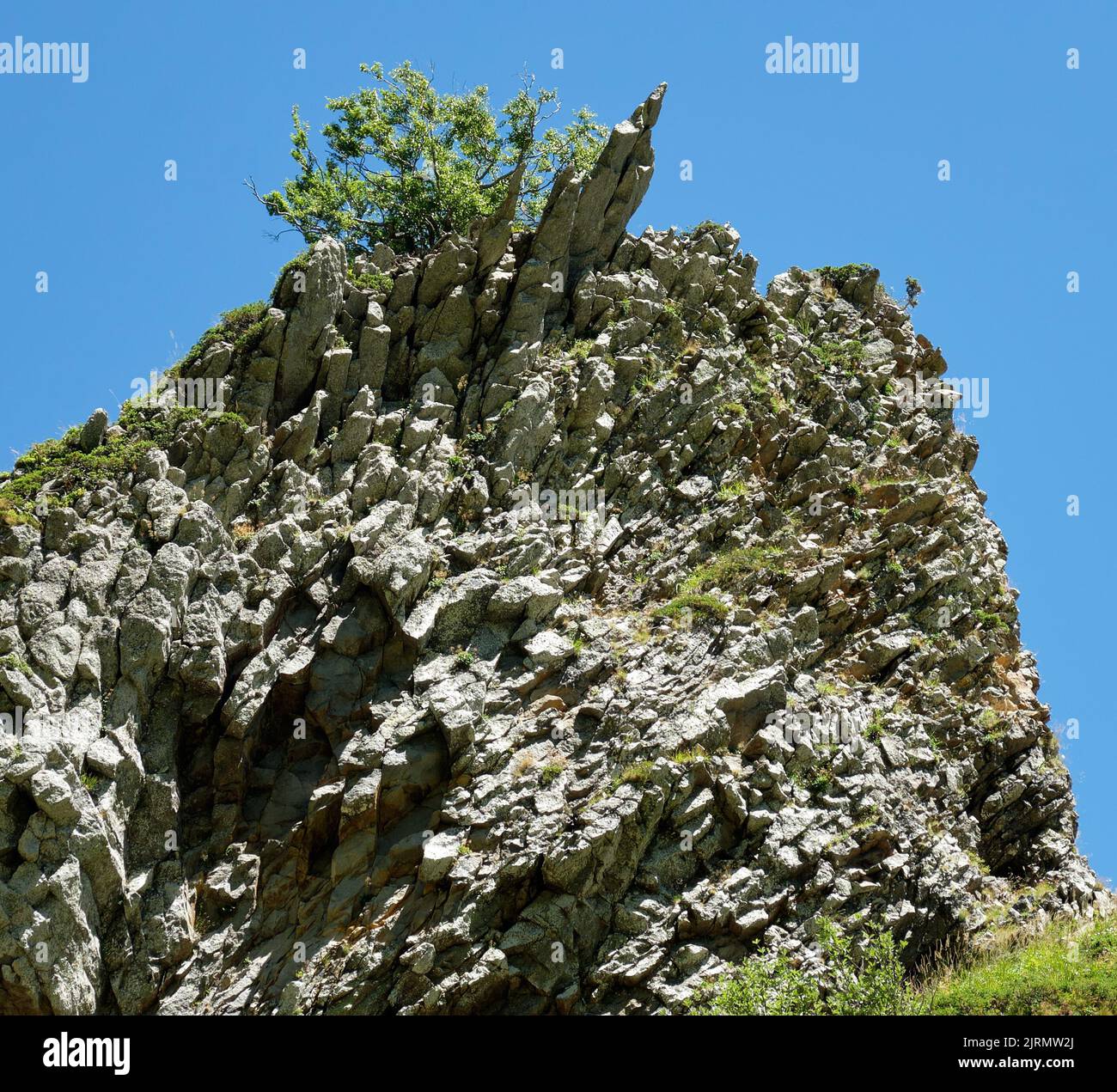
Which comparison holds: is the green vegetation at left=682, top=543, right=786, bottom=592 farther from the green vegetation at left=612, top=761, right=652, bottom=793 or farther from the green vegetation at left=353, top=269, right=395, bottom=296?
the green vegetation at left=353, top=269, right=395, bottom=296

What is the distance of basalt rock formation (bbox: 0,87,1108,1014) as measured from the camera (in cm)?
2461

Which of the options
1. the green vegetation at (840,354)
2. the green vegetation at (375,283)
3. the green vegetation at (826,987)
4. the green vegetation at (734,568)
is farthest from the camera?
the green vegetation at (840,354)

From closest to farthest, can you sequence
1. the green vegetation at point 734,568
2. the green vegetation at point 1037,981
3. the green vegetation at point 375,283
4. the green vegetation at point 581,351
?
1. the green vegetation at point 1037,981
2. the green vegetation at point 734,568
3. the green vegetation at point 375,283
4. the green vegetation at point 581,351

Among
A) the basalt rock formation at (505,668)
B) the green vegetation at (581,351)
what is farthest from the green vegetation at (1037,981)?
the green vegetation at (581,351)

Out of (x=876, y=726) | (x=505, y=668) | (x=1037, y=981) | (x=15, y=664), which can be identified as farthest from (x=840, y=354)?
(x=15, y=664)

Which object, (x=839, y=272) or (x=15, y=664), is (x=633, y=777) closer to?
(x=15, y=664)

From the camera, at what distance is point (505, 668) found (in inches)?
1109

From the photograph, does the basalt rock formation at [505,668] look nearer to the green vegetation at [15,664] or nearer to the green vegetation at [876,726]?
the green vegetation at [15,664]

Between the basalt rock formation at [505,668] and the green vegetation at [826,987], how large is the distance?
1.81ft

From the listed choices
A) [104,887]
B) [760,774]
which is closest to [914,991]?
[760,774]

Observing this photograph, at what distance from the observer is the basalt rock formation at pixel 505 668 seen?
24.6 metres

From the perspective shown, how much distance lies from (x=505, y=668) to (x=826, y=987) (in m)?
9.67

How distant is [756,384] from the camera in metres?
36.3

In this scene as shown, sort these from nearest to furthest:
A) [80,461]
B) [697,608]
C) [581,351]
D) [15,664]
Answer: [15,664] < [80,461] < [697,608] < [581,351]
